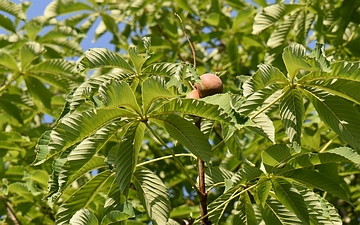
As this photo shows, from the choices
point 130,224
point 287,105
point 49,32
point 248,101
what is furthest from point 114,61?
point 49,32

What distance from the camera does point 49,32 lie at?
2947 mm

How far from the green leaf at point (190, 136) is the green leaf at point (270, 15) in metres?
1.31

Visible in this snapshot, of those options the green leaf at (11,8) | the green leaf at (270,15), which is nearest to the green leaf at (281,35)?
the green leaf at (270,15)

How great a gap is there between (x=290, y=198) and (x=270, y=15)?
1271mm

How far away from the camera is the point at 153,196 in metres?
1.56

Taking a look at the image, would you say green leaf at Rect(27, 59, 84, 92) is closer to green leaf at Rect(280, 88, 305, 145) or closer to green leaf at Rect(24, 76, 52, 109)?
green leaf at Rect(24, 76, 52, 109)

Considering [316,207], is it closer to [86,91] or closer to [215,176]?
[215,176]

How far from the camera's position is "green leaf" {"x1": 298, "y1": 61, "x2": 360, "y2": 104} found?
1.47 metres

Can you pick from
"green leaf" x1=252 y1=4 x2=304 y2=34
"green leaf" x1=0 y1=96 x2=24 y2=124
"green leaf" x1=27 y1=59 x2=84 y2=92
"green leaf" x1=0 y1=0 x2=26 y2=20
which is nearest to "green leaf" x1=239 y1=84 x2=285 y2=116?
"green leaf" x1=252 y1=4 x2=304 y2=34

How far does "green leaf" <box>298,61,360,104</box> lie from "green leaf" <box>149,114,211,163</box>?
0.34 meters

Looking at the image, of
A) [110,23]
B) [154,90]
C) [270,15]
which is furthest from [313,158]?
[110,23]

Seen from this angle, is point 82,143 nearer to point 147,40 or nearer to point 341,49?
point 147,40

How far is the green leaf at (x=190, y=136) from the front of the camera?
1438mm

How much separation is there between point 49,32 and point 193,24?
1487 mm
